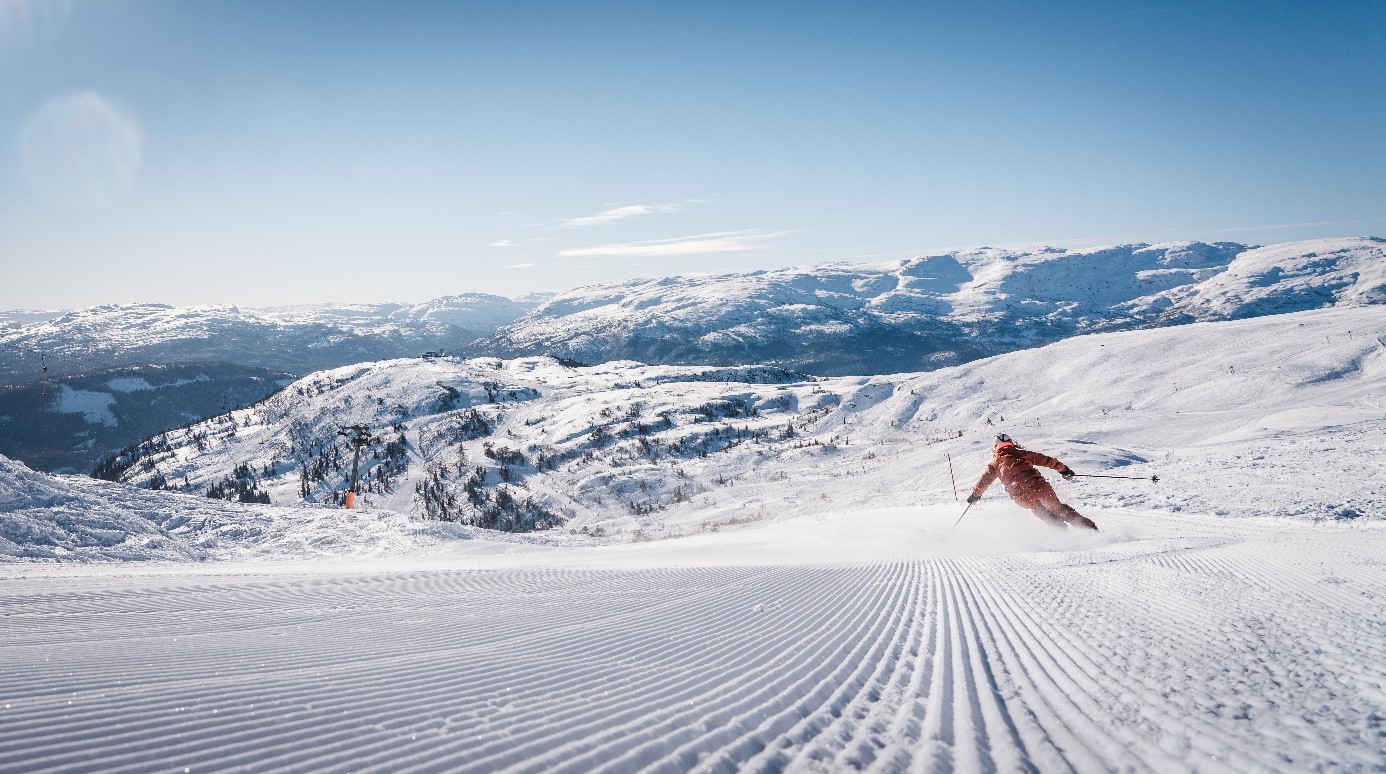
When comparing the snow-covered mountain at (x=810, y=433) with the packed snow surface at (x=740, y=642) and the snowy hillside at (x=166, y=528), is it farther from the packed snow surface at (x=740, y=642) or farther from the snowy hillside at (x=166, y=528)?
the snowy hillside at (x=166, y=528)

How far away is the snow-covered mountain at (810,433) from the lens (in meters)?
29.0

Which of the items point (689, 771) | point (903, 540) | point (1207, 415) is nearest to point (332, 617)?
point (689, 771)

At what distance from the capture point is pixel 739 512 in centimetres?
3653

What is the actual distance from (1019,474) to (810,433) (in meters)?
58.1

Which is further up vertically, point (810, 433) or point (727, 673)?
point (727, 673)

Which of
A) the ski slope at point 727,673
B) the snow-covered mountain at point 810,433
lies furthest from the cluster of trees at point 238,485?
the ski slope at point 727,673

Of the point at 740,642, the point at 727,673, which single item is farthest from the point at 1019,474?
the point at 727,673

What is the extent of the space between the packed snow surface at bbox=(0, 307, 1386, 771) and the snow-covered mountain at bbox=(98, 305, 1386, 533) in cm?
749

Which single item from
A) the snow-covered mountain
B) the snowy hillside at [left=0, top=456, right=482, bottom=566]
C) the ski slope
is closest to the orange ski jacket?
the snow-covered mountain

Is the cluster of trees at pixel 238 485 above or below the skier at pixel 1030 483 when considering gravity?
below

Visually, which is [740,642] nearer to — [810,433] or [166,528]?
[166,528]

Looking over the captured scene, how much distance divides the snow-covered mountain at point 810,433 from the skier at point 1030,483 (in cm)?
442

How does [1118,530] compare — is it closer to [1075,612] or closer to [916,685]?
[1075,612]

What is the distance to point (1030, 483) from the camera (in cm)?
1523
